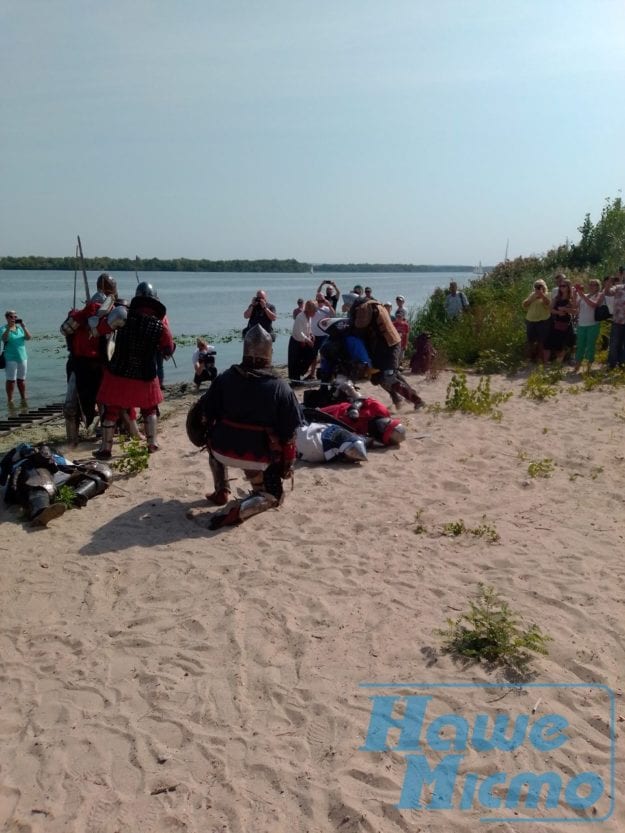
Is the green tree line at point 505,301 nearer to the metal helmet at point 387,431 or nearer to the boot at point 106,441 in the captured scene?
the metal helmet at point 387,431

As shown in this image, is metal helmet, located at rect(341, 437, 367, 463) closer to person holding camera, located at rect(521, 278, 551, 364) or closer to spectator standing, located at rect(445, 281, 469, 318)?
person holding camera, located at rect(521, 278, 551, 364)

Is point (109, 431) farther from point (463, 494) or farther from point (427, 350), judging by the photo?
point (427, 350)

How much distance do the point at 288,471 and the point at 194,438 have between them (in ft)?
2.77

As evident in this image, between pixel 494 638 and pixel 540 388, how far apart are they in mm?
7597

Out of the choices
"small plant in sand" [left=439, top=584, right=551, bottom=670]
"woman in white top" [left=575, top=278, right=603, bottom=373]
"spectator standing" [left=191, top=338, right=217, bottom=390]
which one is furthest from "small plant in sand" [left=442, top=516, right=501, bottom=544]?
"spectator standing" [left=191, top=338, right=217, bottom=390]

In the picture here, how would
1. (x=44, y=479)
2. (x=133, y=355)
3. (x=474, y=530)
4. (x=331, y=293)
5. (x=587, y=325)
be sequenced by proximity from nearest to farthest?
(x=474, y=530)
(x=44, y=479)
(x=133, y=355)
(x=587, y=325)
(x=331, y=293)

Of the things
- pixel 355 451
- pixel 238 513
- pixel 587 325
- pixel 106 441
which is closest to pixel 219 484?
pixel 238 513

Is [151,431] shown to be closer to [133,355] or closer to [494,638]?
[133,355]

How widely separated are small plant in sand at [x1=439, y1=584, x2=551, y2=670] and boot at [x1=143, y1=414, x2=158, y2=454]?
14.7 feet

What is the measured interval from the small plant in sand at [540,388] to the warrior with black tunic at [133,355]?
19.0 ft

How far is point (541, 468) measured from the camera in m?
7.30

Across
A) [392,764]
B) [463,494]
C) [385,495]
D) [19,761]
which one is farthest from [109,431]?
[392,764]

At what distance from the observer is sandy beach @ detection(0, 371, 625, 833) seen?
3.11 metres

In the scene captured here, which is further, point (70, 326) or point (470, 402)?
point (470, 402)
